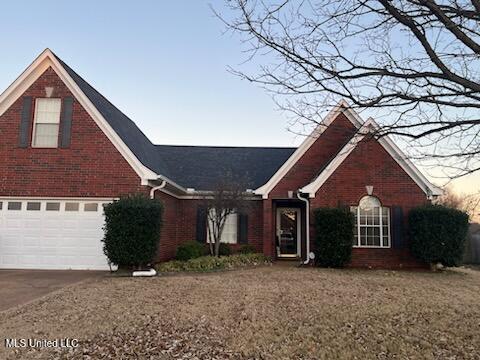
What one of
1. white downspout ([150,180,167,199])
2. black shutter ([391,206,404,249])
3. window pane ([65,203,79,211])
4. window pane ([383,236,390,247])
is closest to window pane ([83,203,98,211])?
window pane ([65,203,79,211])

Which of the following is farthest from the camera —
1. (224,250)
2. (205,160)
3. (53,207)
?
(205,160)

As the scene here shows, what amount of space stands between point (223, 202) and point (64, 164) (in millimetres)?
→ 5434

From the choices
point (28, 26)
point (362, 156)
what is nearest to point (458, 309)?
point (362, 156)

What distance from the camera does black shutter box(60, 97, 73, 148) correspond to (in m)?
13.5

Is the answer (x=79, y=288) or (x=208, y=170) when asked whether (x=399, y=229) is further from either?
Result: (x=79, y=288)

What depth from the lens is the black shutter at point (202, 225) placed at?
16.9 m

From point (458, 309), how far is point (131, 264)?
8.16 m

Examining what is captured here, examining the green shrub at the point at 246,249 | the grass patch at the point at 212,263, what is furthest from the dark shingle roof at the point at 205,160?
the grass patch at the point at 212,263

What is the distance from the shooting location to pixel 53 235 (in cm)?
1302

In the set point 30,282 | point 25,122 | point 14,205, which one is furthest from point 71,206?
point 30,282

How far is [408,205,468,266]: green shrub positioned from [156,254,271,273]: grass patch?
552 centimetres

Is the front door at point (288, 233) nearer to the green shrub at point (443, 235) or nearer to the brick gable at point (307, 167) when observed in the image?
the brick gable at point (307, 167)

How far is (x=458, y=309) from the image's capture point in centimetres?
777

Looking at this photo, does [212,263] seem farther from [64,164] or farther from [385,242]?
[385,242]
